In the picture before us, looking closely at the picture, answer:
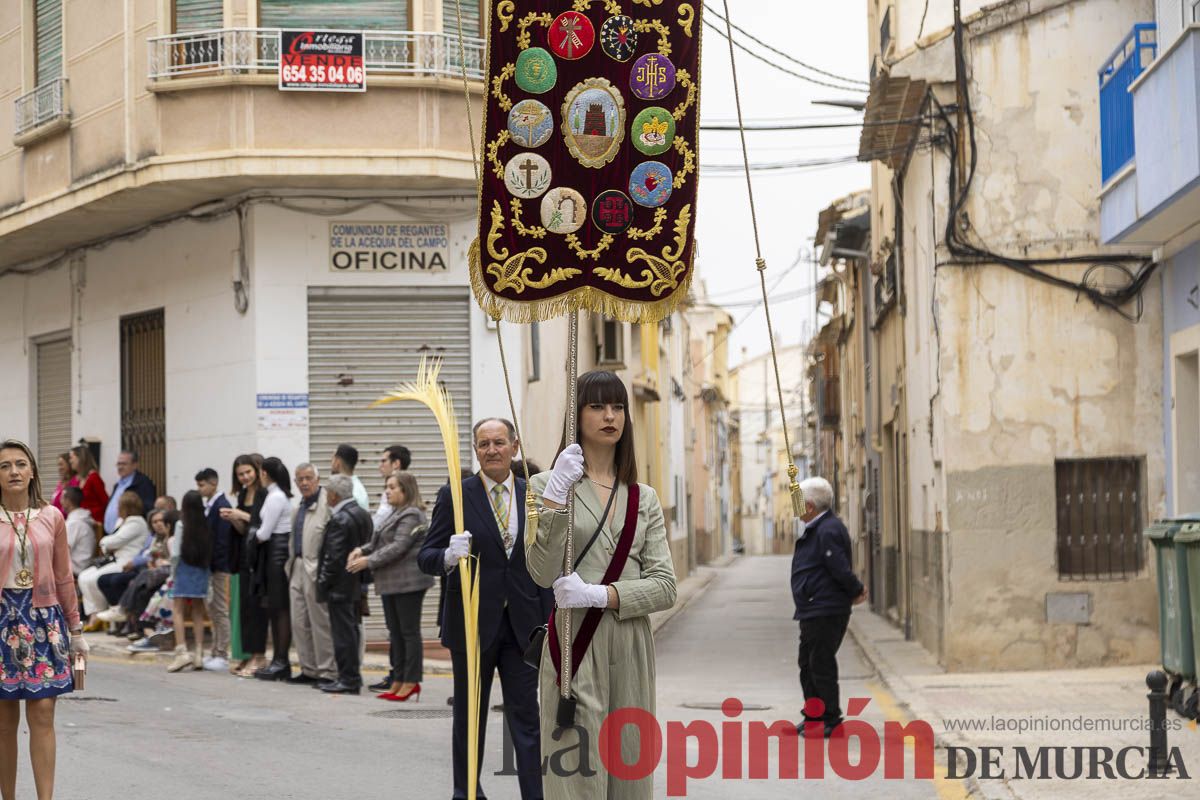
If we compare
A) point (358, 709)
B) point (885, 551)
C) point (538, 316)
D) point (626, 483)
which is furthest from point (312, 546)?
point (885, 551)

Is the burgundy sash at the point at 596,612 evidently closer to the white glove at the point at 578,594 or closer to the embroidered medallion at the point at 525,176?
the white glove at the point at 578,594

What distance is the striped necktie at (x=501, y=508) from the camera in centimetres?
877

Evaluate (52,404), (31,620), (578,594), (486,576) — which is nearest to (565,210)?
(578,594)

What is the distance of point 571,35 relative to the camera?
24.1ft

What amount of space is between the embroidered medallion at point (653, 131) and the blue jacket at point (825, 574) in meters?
4.97

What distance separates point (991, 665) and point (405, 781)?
8.58 meters

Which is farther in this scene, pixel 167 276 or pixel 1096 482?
pixel 167 276

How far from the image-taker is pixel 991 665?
16.5 metres

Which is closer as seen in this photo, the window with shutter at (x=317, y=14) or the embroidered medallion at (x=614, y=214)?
the embroidered medallion at (x=614, y=214)

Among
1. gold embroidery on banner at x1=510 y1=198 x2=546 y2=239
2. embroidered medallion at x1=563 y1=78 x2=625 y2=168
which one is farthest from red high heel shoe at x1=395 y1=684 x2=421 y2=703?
embroidered medallion at x1=563 y1=78 x2=625 y2=168

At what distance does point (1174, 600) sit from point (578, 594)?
A: 25.3 ft

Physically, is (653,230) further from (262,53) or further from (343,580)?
(262,53)

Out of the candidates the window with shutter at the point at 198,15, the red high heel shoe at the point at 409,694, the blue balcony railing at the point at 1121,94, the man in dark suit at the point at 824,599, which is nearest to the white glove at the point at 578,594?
the man in dark suit at the point at 824,599

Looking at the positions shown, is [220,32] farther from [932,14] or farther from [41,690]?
[41,690]
